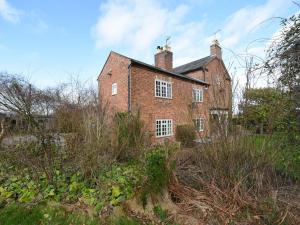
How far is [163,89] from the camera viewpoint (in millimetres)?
17406

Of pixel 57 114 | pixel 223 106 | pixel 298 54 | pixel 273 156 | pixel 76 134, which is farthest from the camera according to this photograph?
pixel 57 114

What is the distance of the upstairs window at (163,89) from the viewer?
661 inches

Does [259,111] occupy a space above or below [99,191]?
above

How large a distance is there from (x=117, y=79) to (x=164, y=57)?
694cm

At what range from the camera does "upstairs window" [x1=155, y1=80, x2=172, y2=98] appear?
16797mm

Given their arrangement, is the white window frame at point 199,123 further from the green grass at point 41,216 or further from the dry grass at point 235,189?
the green grass at point 41,216

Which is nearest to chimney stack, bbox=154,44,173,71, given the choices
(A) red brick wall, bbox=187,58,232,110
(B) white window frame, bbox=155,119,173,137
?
(B) white window frame, bbox=155,119,173,137

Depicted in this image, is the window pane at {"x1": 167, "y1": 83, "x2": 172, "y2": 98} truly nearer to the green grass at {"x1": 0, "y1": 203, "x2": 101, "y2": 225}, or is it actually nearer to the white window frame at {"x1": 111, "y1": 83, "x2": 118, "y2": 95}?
the white window frame at {"x1": 111, "y1": 83, "x2": 118, "y2": 95}

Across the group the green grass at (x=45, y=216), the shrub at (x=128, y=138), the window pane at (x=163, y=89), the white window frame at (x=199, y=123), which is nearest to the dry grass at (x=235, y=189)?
the white window frame at (x=199, y=123)

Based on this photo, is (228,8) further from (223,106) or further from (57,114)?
(57,114)

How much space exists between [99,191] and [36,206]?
127 cm

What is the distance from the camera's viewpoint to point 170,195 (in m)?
3.99

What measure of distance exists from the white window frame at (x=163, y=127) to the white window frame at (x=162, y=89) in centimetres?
213

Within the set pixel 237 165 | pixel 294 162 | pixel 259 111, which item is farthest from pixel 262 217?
pixel 259 111
